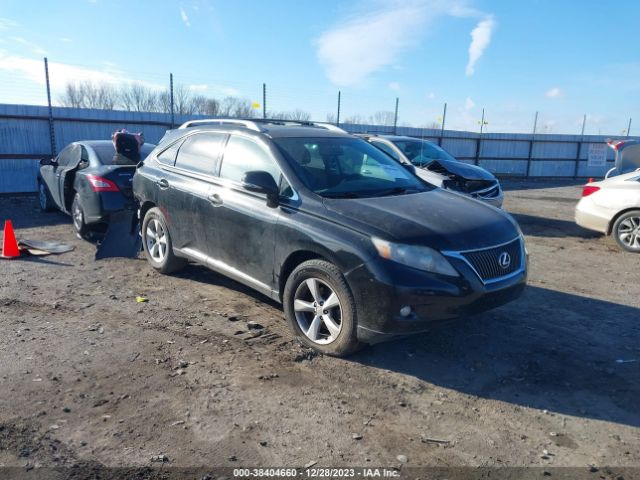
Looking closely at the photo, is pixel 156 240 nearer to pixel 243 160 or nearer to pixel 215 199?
pixel 215 199

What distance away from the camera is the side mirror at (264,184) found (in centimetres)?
443

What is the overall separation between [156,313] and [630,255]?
7.39 meters

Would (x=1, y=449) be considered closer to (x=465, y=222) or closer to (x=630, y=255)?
(x=465, y=222)

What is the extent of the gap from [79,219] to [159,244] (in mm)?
2578

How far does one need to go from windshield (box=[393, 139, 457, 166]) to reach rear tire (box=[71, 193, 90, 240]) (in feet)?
19.9

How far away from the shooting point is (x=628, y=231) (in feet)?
27.9

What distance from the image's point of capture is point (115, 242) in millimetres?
7289

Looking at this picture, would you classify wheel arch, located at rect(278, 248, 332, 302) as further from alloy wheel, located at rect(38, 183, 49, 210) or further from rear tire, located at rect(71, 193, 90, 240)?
alloy wheel, located at rect(38, 183, 49, 210)

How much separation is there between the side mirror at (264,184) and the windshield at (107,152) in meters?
4.26

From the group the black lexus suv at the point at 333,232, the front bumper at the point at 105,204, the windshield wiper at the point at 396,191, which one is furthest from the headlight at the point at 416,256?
the front bumper at the point at 105,204

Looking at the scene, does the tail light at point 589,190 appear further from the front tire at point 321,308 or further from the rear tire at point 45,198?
the rear tire at point 45,198

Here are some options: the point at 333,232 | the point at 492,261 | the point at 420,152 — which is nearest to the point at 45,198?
the point at 420,152

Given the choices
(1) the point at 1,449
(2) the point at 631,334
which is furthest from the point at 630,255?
(1) the point at 1,449

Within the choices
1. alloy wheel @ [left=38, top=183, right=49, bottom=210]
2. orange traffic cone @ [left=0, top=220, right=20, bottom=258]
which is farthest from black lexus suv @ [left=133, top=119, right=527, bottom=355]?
alloy wheel @ [left=38, top=183, right=49, bottom=210]
